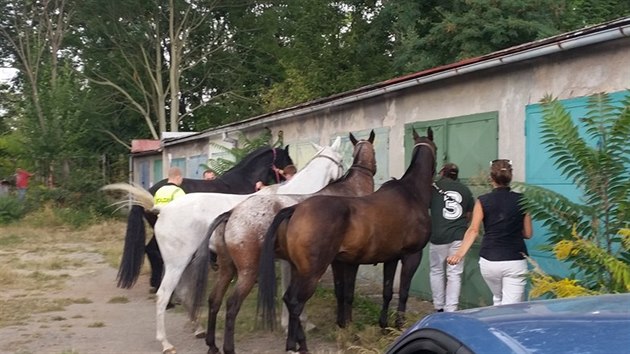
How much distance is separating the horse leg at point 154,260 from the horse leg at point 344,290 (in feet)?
12.7

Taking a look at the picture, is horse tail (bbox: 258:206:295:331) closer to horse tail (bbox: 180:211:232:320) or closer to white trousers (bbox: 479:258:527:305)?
horse tail (bbox: 180:211:232:320)

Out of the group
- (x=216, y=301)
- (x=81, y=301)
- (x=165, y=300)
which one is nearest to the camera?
(x=216, y=301)

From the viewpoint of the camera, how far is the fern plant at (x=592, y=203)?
480 cm

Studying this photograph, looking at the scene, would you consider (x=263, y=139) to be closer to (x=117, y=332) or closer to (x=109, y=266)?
(x=109, y=266)

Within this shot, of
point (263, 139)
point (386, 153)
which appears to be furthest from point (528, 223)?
point (263, 139)

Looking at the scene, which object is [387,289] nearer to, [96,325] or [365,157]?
[365,157]

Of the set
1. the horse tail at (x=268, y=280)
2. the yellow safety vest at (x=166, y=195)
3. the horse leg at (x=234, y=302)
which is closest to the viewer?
the horse tail at (x=268, y=280)

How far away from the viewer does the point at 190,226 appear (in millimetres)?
7387

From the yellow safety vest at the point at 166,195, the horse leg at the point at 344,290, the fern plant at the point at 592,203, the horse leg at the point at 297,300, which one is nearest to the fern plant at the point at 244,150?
the yellow safety vest at the point at 166,195

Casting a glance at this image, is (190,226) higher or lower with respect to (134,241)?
higher

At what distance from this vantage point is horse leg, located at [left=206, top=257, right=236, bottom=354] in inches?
267

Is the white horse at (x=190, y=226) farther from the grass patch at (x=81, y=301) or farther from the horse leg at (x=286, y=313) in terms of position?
the grass patch at (x=81, y=301)

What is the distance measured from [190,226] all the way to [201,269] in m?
0.71

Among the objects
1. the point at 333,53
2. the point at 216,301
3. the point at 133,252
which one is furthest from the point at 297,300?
the point at 333,53
